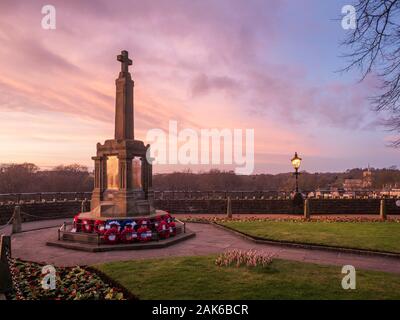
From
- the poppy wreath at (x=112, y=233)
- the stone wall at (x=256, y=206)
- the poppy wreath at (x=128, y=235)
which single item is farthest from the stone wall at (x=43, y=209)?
the poppy wreath at (x=128, y=235)

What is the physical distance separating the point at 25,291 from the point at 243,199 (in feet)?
69.3

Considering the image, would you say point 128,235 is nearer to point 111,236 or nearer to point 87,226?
point 111,236

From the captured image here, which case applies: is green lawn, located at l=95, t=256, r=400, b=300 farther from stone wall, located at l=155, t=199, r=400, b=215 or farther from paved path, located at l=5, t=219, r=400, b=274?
stone wall, located at l=155, t=199, r=400, b=215

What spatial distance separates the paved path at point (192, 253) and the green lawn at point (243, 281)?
4.61ft

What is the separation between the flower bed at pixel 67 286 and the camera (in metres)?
6.91

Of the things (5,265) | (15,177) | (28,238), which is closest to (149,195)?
(28,238)

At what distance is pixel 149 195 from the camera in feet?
56.9

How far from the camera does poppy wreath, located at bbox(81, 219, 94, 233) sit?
1400 centimetres

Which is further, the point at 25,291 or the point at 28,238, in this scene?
the point at 28,238

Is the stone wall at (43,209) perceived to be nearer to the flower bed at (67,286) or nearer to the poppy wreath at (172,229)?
the poppy wreath at (172,229)

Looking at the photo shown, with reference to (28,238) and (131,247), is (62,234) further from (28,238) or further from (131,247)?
(131,247)

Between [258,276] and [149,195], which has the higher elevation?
[149,195]

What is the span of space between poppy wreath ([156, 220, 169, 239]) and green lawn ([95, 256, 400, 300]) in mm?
4029
